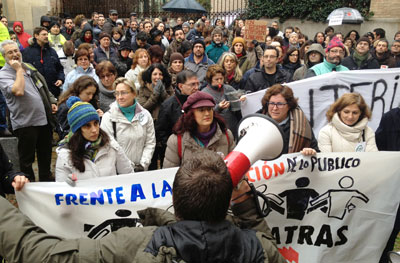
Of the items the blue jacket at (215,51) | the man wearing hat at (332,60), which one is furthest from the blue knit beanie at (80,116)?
the blue jacket at (215,51)

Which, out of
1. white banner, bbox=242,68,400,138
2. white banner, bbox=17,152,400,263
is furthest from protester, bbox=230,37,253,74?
white banner, bbox=17,152,400,263

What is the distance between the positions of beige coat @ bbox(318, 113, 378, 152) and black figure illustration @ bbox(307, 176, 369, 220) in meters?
0.39

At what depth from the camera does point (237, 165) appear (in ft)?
6.49

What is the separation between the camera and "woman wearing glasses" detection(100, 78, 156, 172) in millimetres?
3768

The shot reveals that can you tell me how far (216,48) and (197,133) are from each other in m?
5.16

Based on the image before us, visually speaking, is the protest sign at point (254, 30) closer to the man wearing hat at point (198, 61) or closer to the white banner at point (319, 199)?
the man wearing hat at point (198, 61)

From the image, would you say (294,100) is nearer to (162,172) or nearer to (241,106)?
(241,106)

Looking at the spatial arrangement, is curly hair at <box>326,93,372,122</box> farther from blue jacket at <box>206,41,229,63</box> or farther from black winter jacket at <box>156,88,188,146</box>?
blue jacket at <box>206,41,229,63</box>

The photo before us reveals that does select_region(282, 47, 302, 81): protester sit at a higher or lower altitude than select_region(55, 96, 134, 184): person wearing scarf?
higher

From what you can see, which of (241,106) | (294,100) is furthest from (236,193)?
(241,106)

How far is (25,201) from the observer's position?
279 cm

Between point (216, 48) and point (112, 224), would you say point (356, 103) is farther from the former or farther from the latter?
point (216, 48)

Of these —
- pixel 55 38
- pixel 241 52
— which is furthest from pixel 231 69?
pixel 55 38

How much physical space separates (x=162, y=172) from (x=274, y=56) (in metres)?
2.88
